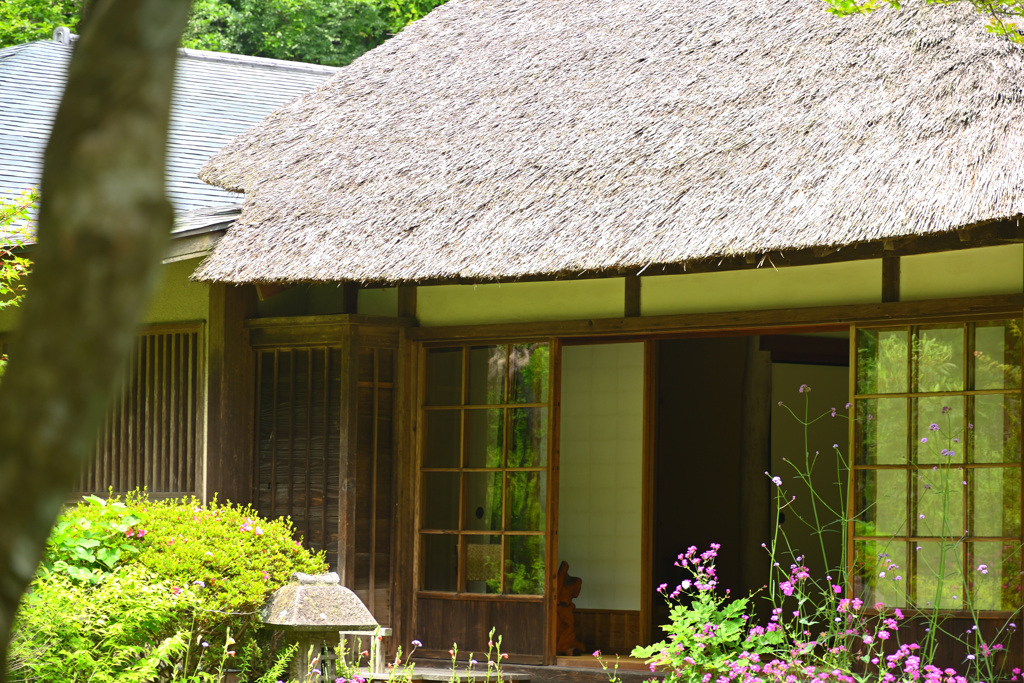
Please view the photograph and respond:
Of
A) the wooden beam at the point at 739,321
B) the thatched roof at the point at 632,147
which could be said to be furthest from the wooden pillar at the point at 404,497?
the thatched roof at the point at 632,147

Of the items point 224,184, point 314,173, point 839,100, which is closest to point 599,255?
point 839,100

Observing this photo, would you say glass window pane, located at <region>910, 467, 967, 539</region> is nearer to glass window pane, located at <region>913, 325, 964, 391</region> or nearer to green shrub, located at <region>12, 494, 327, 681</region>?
glass window pane, located at <region>913, 325, 964, 391</region>

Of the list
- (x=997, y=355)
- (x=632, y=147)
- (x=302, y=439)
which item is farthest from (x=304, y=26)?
(x=997, y=355)

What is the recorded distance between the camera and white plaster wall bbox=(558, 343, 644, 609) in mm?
7004

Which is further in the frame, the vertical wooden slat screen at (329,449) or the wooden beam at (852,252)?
the vertical wooden slat screen at (329,449)

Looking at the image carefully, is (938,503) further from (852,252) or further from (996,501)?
(852,252)

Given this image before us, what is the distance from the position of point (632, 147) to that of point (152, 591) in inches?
114

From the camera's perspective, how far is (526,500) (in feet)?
19.8

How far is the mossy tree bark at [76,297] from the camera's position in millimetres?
1065

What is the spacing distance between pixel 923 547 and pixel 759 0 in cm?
325

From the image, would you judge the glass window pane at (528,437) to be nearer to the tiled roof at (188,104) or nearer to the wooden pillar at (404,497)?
the wooden pillar at (404,497)

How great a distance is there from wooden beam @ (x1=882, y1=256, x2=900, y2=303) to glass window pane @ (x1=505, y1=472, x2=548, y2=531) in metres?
1.80

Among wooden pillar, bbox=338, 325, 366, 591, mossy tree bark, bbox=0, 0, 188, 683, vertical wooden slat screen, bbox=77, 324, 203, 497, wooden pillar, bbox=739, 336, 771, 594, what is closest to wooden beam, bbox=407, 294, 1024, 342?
wooden pillar, bbox=338, 325, 366, 591

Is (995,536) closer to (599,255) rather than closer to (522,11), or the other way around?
(599,255)
